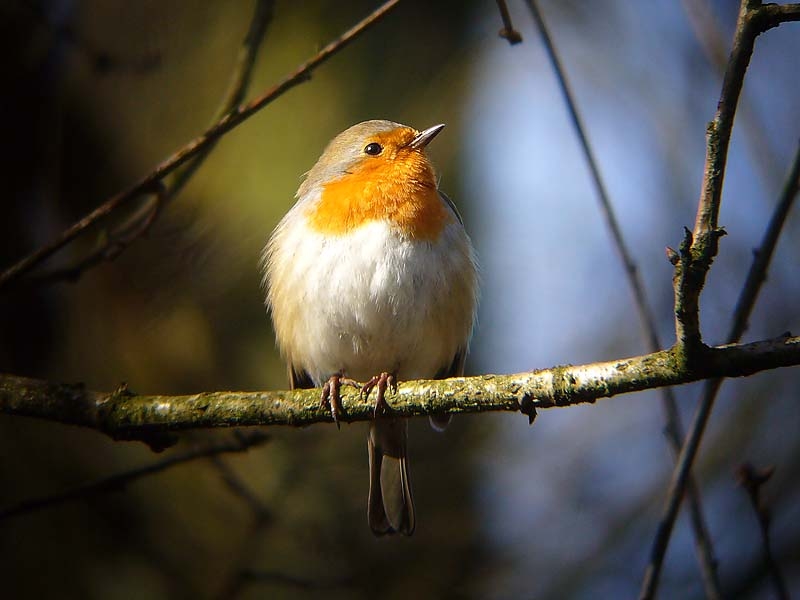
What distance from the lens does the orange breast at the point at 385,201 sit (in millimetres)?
3533

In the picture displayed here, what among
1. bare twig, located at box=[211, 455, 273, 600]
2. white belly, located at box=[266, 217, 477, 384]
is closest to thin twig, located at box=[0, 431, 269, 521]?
bare twig, located at box=[211, 455, 273, 600]

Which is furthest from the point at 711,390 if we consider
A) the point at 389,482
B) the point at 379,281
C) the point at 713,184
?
the point at 389,482

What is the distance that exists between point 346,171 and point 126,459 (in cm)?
228

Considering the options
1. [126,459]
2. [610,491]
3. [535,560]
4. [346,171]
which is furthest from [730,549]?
[126,459]

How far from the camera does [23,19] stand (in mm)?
4789

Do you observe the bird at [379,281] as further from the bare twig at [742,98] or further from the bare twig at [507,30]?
the bare twig at [742,98]

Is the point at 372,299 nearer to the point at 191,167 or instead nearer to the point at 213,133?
the point at 191,167

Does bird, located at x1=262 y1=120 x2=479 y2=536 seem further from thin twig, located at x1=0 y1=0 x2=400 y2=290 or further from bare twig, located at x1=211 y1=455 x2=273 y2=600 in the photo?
thin twig, located at x1=0 y1=0 x2=400 y2=290

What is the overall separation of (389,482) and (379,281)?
1.06 meters

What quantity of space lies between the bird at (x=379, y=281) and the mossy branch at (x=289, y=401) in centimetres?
40

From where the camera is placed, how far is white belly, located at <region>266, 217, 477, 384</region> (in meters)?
3.45

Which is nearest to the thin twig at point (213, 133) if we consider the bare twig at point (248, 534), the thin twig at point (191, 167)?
the thin twig at point (191, 167)

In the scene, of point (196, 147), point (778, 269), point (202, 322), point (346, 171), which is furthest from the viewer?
point (202, 322)

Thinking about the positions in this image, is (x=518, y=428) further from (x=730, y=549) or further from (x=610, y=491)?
(x=730, y=549)
